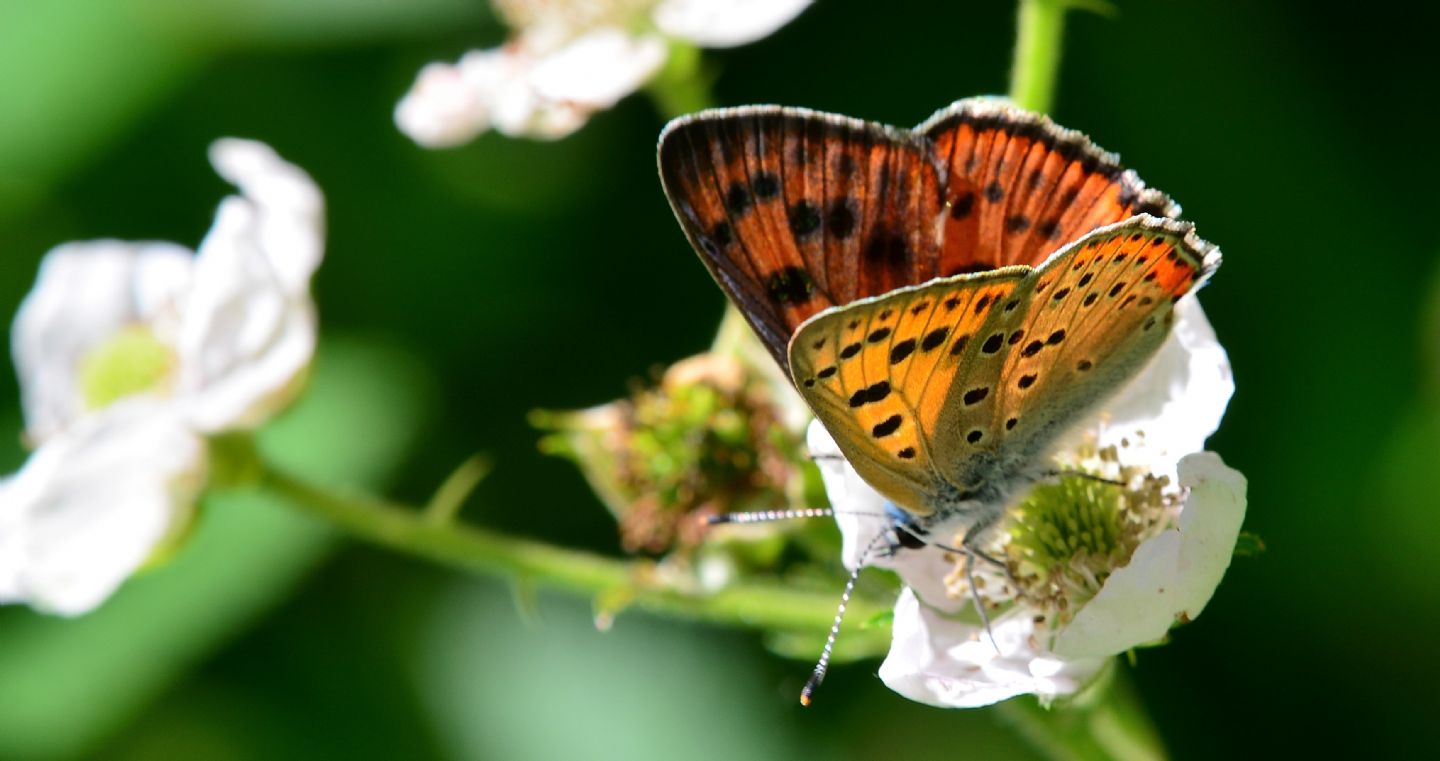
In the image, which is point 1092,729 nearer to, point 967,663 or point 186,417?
point 967,663

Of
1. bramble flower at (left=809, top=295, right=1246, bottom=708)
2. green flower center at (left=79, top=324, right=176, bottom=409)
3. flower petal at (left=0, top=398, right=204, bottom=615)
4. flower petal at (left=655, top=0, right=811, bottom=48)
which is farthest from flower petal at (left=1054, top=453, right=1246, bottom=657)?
green flower center at (left=79, top=324, right=176, bottom=409)

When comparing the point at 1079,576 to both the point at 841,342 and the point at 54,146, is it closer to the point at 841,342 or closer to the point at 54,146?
the point at 841,342

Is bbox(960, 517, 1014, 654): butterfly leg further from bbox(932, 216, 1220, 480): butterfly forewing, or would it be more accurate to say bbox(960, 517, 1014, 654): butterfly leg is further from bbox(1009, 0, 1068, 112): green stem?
bbox(1009, 0, 1068, 112): green stem

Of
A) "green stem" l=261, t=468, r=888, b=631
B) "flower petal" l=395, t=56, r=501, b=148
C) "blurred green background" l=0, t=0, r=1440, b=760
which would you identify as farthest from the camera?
"blurred green background" l=0, t=0, r=1440, b=760

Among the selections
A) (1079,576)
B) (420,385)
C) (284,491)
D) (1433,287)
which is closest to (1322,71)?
(1433,287)

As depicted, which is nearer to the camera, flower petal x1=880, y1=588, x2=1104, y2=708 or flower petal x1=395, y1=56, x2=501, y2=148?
flower petal x1=880, y1=588, x2=1104, y2=708
